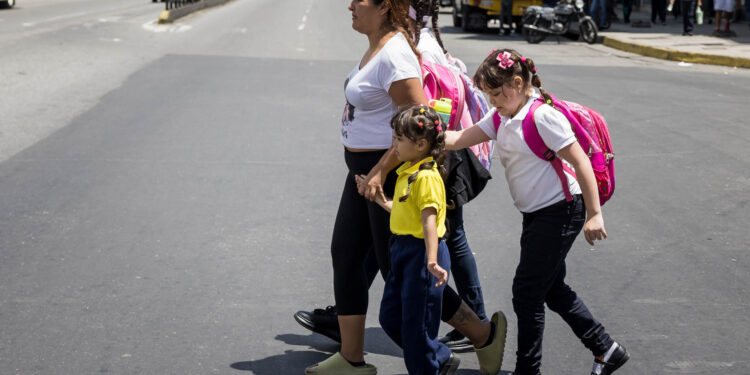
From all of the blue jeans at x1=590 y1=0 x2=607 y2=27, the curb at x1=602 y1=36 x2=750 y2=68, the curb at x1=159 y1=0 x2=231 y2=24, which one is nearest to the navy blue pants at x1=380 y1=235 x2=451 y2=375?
A: the curb at x1=602 y1=36 x2=750 y2=68

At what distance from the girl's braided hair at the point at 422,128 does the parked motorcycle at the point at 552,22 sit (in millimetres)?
18125

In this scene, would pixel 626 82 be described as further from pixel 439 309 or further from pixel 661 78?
pixel 439 309

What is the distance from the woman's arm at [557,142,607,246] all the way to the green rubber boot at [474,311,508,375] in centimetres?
68

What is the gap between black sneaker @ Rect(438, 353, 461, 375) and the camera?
3.73 m

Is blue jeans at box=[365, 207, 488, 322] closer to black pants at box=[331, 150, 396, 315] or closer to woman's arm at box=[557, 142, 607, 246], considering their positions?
black pants at box=[331, 150, 396, 315]

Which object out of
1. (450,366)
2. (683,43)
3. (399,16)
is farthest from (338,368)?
(683,43)

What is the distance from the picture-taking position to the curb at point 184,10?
1041 inches

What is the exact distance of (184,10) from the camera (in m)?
30.4

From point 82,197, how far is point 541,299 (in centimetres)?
437

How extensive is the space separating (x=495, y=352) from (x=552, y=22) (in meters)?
18.2

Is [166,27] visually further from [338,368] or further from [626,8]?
[338,368]

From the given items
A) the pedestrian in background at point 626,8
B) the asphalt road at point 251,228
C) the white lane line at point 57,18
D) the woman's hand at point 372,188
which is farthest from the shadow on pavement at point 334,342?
the pedestrian in background at point 626,8

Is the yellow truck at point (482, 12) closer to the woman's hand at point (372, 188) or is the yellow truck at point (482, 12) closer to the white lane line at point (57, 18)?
the white lane line at point (57, 18)

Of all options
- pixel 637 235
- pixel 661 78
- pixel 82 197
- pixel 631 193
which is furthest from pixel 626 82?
pixel 82 197
